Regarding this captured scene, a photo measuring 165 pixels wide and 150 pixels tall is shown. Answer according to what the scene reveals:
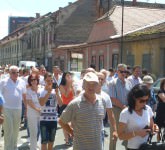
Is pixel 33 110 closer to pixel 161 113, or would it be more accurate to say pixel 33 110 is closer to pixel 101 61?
pixel 161 113

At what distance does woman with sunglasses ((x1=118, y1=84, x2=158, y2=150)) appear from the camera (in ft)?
17.1

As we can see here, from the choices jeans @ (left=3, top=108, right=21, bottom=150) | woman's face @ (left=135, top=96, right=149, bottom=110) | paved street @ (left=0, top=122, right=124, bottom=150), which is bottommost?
paved street @ (left=0, top=122, right=124, bottom=150)

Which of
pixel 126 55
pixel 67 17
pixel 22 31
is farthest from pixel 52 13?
pixel 126 55

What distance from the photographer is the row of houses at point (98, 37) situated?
1206 inches

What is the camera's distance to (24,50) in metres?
77.9

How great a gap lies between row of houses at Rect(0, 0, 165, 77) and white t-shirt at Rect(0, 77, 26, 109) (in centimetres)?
1953

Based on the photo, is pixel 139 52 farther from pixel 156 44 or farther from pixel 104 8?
pixel 104 8

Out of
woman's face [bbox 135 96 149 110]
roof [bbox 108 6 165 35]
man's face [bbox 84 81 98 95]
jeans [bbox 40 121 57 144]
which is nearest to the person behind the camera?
woman's face [bbox 135 96 149 110]

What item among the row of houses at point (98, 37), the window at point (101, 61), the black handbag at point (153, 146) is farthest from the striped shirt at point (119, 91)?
the window at point (101, 61)

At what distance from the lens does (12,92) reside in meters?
9.48

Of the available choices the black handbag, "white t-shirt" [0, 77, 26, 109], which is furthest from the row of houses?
the black handbag

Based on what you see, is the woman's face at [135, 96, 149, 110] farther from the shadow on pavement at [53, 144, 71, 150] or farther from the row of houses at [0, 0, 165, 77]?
the row of houses at [0, 0, 165, 77]

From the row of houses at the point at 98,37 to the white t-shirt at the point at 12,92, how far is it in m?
19.5

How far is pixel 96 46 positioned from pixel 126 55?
628 cm
